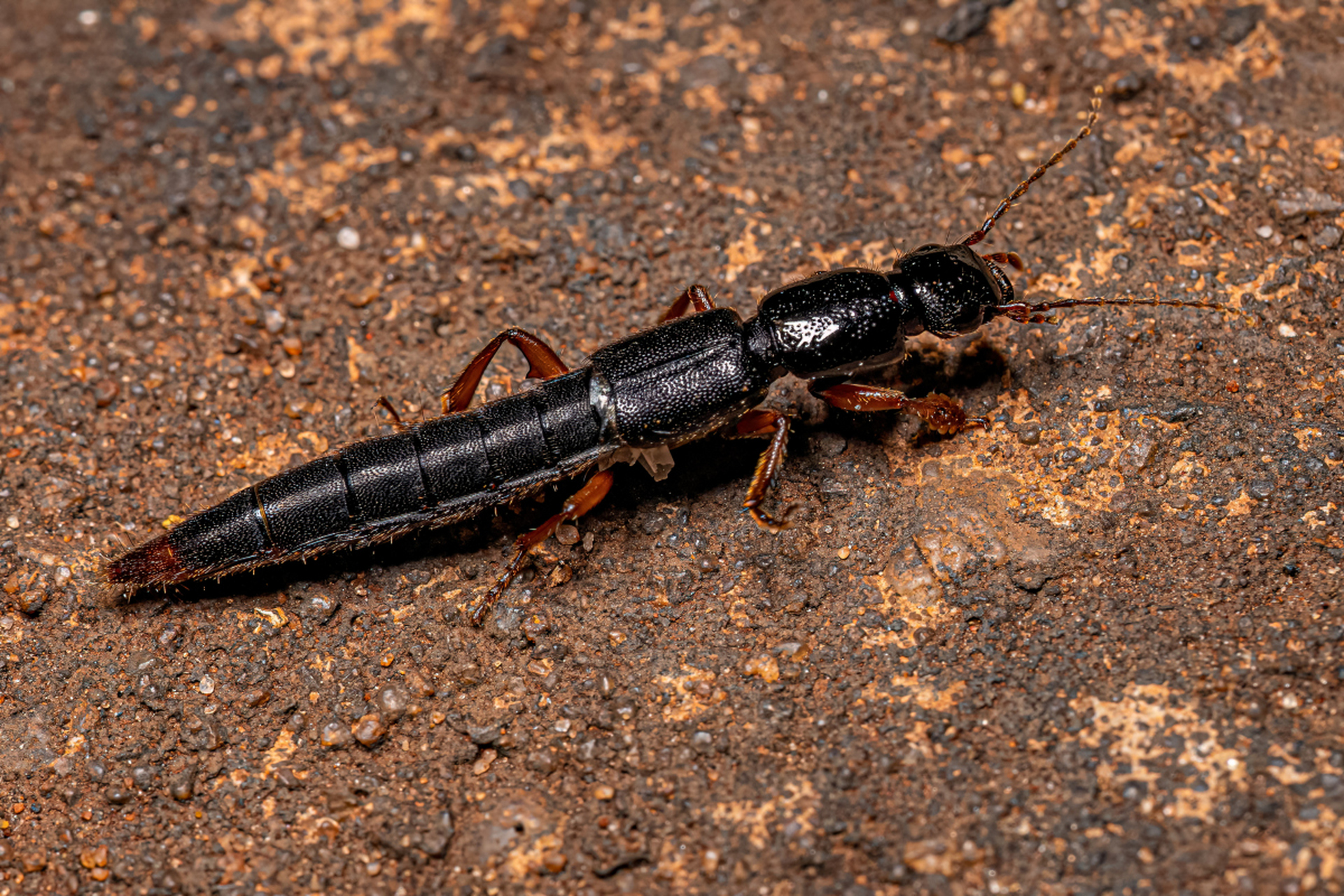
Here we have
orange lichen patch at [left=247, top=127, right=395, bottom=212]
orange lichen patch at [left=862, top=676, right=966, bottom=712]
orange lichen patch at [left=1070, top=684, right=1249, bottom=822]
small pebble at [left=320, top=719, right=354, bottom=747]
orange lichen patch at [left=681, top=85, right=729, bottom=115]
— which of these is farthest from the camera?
orange lichen patch at [left=681, top=85, right=729, bottom=115]

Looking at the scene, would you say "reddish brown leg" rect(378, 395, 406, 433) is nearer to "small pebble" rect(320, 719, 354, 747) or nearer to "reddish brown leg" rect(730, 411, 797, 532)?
"small pebble" rect(320, 719, 354, 747)

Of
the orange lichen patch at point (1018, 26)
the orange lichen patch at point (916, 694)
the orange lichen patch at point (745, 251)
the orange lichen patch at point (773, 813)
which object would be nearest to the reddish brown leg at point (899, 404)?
the orange lichen patch at point (745, 251)

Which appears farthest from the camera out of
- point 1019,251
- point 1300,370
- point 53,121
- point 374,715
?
point 53,121

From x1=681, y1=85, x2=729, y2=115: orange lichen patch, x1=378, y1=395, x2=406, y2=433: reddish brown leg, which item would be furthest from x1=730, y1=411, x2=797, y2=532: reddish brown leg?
x1=681, y1=85, x2=729, y2=115: orange lichen patch

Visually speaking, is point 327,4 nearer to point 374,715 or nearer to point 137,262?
point 137,262

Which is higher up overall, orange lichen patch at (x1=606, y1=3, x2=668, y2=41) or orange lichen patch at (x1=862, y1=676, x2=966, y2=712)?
orange lichen patch at (x1=606, y1=3, x2=668, y2=41)

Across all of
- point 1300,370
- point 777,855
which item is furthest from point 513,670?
point 1300,370

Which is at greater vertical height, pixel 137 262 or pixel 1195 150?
pixel 1195 150
